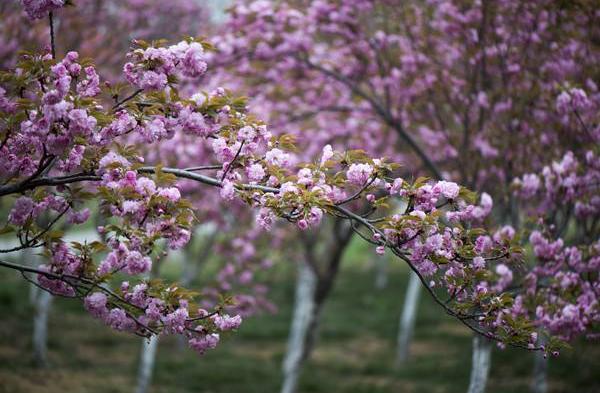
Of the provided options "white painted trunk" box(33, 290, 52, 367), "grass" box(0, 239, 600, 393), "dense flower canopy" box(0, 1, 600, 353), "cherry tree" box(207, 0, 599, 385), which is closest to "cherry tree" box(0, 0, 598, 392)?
"dense flower canopy" box(0, 1, 600, 353)

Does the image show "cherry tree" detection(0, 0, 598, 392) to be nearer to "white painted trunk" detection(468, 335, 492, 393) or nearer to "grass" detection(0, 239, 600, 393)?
"white painted trunk" detection(468, 335, 492, 393)

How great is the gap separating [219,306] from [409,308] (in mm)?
9861

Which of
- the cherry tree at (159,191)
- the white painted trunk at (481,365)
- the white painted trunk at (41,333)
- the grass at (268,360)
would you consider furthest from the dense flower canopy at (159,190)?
the white painted trunk at (41,333)

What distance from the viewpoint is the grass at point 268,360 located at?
10586 millimetres

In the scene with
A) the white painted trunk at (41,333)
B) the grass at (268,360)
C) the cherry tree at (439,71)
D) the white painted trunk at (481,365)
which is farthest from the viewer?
the white painted trunk at (41,333)

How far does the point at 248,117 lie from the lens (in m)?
4.04

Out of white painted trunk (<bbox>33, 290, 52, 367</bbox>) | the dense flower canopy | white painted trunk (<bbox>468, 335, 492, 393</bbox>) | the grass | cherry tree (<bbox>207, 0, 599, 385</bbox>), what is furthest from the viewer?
white painted trunk (<bbox>33, 290, 52, 367</bbox>)

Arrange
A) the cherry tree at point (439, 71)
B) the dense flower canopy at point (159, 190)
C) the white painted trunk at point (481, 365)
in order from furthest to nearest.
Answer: the cherry tree at point (439, 71) < the white painted trunk at point (481, 365) < the dense flower canopy at point (159, 190)

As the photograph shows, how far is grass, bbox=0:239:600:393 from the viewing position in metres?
10.6

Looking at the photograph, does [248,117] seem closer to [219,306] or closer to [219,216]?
[219,306]

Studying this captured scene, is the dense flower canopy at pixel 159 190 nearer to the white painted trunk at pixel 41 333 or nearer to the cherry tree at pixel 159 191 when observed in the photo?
the cherry tree at pixel 159 191

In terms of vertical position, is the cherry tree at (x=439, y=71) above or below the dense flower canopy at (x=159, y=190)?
above

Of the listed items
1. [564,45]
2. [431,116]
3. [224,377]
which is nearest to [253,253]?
[224,377]

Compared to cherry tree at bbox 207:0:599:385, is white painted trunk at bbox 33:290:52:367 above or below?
below
